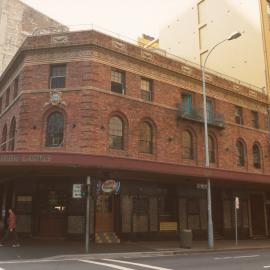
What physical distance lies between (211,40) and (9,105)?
20863 millimetres

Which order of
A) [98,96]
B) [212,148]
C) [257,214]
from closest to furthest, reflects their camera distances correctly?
[98,96]
[212,148]
[257,214]

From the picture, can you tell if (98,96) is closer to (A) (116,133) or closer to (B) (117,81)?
(B) (117,81)

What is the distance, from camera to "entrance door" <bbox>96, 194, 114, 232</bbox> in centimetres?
2161

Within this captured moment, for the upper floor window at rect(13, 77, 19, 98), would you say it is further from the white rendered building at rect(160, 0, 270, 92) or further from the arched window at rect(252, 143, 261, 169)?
the white rendered building at rect(160, 0, 270, 92)

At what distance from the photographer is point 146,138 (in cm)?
2461

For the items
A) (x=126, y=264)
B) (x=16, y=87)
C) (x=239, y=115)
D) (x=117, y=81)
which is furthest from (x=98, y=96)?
(x=239, y=115)

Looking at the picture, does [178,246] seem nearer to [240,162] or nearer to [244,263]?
[244,263]

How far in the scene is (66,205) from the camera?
70.4ft

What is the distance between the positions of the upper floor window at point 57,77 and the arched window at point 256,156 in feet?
53.9

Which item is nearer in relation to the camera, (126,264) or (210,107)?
(126,264)

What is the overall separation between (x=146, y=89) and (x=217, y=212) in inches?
388

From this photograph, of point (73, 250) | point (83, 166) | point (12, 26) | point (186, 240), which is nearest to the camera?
point (73, 250)

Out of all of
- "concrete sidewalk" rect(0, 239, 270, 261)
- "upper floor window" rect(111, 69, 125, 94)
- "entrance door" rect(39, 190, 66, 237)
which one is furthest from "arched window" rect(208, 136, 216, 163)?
"entrance door" rect(39, 190, 66, 237)

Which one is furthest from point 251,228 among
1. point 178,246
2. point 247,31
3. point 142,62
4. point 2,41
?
point 2,41
